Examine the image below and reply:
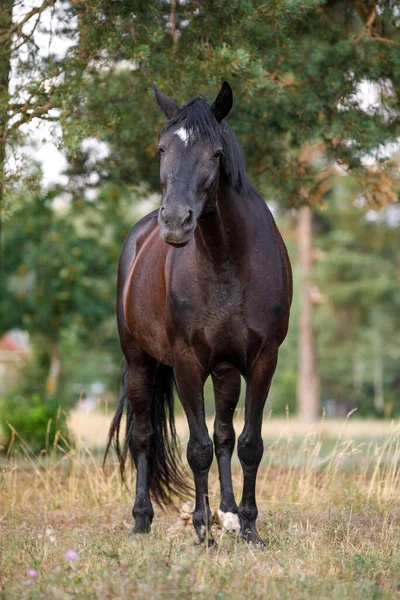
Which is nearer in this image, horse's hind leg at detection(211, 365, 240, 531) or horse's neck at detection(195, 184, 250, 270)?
horse's neck at detection(195, 184, 250, 270)

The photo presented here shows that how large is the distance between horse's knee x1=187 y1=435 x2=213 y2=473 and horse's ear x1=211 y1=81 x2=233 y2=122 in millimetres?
2029

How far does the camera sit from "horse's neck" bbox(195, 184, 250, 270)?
515cm

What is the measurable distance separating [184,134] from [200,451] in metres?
2.02

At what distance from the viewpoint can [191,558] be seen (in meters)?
3.98

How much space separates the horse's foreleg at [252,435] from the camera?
520 cm

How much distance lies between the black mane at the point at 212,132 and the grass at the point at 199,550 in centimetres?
222

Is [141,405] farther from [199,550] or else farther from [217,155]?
[217,155]

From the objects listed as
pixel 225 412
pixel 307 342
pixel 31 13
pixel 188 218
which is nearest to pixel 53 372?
pixel 307 342

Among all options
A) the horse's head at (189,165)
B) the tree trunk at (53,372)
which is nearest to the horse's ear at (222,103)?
the horse's head at (189,165)

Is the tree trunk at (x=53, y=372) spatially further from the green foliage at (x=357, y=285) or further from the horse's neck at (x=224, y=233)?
the horse's neck at (x=224, y=233)

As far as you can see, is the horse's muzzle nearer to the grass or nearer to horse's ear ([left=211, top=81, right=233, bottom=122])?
horse's ear ([left=211, top=81, right=233, bottom=122])

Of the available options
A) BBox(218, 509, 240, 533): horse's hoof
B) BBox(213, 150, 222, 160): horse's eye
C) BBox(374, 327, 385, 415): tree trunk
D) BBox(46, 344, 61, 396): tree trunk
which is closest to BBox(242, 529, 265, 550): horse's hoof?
BBox(218, 509, 240, 533): horse's hoof

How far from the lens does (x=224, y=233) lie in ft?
17.0

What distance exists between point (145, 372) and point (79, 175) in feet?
14.9
